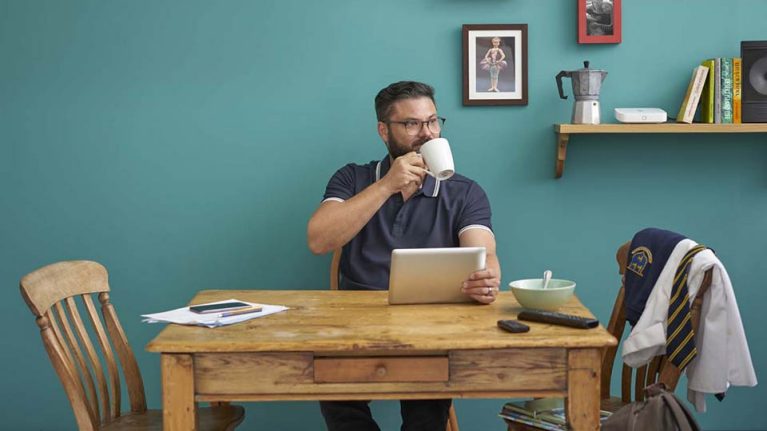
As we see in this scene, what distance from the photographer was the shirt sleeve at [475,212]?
2.99m

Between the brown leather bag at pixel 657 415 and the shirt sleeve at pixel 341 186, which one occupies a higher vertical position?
the shirt sleeve at pixel 341 186

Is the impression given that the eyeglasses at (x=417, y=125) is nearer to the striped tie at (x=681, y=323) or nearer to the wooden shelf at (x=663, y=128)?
the wooden shelf at (x=663, y=128)

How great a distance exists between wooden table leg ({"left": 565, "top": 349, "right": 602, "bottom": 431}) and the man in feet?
2.76

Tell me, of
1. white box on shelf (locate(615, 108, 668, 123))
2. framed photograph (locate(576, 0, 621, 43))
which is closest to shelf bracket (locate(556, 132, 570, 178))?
white box on shelf (locate(615, 108, 668, 123))

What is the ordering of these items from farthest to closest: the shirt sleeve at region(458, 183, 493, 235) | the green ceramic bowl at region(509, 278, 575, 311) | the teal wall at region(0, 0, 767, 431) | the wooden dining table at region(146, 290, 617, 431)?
1. the teal wall at region(0, 0, 767, 431)
2. the shirt sleeve at region(458, 183, 493, 235)
3. the green ceramic bowl at region(509, 278, 575, 311)
4. the wooden dining table at region(146, 290, 617, 431)

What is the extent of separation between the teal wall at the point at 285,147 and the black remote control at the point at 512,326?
4.46 ft

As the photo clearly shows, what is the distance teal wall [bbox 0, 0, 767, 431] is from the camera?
339 centimetres

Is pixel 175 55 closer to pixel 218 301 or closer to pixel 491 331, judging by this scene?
pixel 218 301

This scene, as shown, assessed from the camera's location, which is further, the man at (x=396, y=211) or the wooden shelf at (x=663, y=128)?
the wooden shelf at (x=663, y=128)

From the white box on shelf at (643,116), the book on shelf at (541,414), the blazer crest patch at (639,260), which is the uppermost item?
the white box on shelf at (643,116)

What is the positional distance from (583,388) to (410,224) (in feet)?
3.58

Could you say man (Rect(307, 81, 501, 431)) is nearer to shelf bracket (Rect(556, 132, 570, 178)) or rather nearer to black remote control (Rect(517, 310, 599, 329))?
shelf bracket (Rect(556, 132, 570, 178))

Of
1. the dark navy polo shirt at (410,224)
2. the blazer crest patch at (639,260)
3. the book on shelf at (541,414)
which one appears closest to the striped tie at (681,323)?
the blazer crest patch at (639,260)

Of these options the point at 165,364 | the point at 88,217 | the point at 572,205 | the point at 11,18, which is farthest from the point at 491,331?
the point at 11,18
